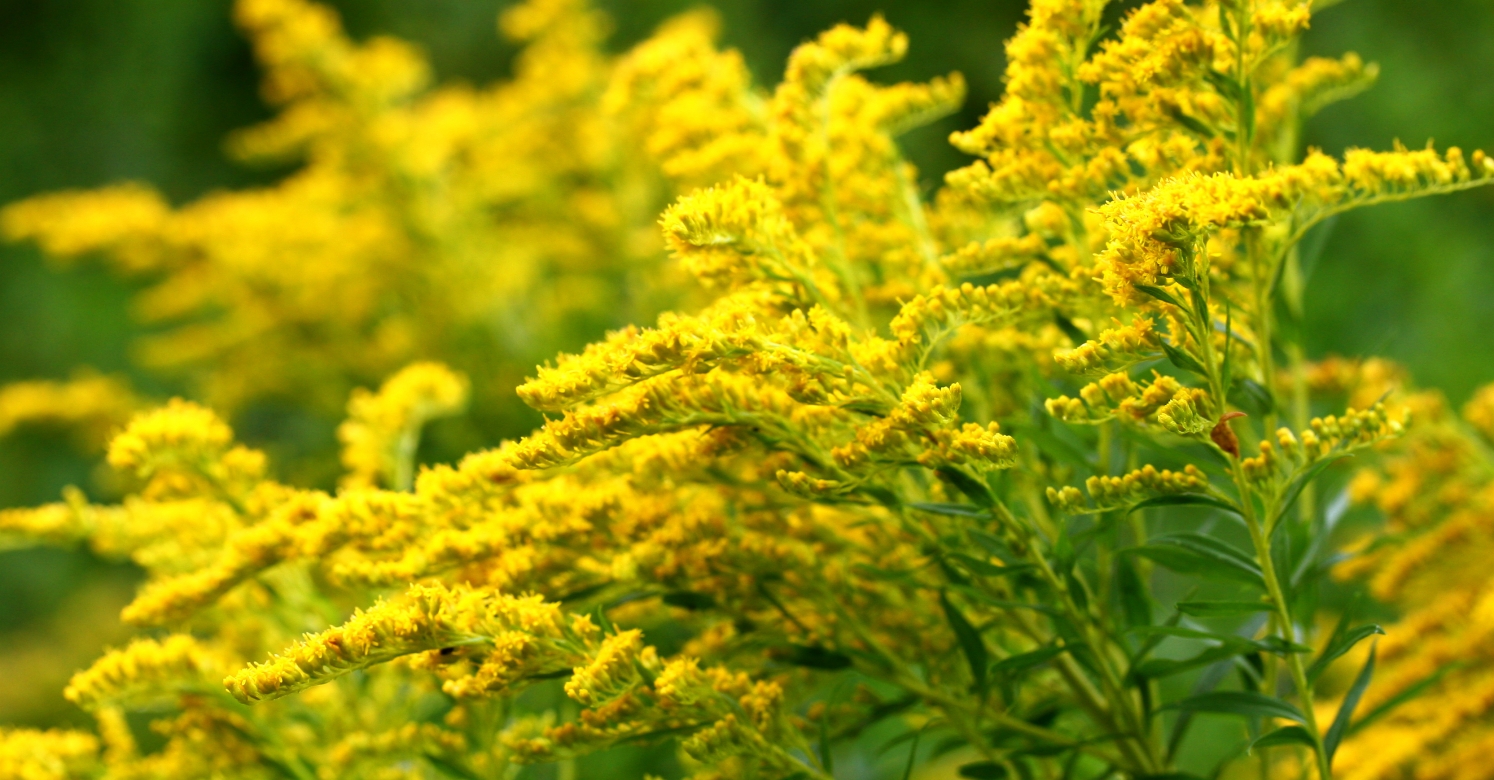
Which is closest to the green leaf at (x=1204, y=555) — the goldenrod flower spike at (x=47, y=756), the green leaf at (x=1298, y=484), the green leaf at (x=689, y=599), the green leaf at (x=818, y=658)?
the green leaf at (x=1298, y=484)

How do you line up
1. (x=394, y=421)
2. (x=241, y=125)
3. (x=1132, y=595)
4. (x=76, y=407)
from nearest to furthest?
(x=1132, y=595), (x=394, y=421), (x=76, y=407), (x=241, y=125)

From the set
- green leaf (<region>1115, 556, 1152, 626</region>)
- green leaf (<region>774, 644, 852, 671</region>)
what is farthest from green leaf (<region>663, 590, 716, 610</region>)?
green leaf (<region>1115, 556, 1152, 626</region>)

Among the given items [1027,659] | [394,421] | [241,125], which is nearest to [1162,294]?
[1027,659]

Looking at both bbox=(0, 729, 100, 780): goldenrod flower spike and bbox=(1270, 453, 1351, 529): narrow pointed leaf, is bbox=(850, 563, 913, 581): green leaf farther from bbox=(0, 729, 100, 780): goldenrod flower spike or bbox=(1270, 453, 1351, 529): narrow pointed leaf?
bbox=(0, 729, 100, 780): goldenrod flower spike

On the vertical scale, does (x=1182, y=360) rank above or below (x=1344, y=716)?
above

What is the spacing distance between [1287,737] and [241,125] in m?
5.04

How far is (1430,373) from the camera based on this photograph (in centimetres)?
255

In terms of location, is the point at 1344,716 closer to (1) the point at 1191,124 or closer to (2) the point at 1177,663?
(2) the point at 1177,663

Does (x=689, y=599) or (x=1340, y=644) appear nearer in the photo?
(x=1340, y=644)

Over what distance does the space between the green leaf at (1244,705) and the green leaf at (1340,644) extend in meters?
0.03

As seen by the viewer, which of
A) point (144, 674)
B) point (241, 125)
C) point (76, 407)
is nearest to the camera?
point (144, 674)

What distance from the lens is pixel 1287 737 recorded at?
1.04 m

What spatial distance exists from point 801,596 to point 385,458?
24.0 inches

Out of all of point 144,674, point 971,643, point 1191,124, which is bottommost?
point 971,643
